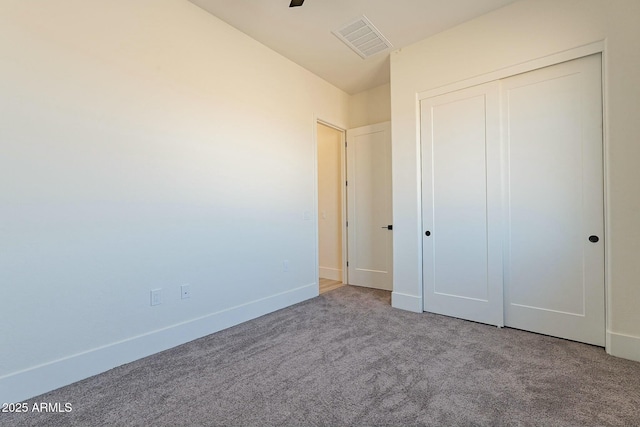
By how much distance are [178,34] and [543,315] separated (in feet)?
13.1

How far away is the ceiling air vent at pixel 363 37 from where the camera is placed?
292cm

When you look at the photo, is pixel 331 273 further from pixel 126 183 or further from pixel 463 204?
pixel 126 183

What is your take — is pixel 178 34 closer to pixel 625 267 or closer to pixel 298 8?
pixel 298 8

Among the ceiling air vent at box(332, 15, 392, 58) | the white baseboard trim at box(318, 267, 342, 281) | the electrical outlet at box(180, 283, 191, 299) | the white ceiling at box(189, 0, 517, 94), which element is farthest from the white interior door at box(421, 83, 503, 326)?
the electrical outlet at box(180, 283, 191, 299)

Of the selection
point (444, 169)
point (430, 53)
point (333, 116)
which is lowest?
point (444, 169)

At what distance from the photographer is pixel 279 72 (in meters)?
3.46

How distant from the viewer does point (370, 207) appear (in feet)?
14.4

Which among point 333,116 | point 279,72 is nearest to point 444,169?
point 333,116

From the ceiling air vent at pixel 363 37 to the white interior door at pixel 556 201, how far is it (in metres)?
1.35

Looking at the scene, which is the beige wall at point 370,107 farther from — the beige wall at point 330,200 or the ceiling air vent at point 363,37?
the ceiling air vent at point 363,37

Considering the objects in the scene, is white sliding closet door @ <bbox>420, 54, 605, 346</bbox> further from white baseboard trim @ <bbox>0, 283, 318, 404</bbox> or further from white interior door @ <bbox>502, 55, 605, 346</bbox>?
white baseboard trim @ <bbox>0, 283, 318, 404</bbox>

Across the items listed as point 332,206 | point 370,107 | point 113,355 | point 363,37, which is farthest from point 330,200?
point 113,355

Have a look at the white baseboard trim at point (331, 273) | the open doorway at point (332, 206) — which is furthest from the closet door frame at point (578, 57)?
the white baseboard trim at point (331, 273)

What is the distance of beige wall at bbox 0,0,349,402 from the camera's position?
1768mm
